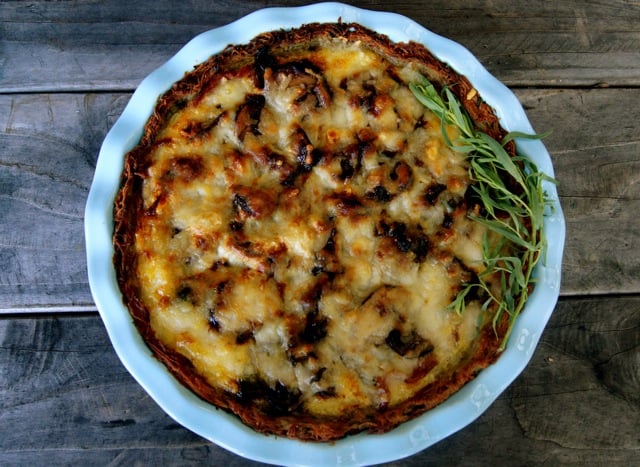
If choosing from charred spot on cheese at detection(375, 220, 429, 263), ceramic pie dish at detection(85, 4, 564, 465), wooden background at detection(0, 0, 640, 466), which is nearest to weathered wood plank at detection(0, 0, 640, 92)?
wooden background at detection(0, 0, 640, 466)

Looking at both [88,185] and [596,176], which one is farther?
[596,176]

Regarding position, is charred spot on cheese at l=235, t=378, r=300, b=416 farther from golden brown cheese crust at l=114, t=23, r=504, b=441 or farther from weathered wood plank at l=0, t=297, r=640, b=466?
weathered wood plank at l=0, t=297, r=640, b=466

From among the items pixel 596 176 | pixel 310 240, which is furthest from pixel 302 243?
pixel 596 176

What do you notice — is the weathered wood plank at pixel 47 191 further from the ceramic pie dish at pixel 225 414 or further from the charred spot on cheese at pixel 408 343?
the charred spot on cheese at pixel 408 343

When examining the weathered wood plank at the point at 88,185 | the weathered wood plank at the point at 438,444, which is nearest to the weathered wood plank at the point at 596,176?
the weathered wood plank at the point at 88,185

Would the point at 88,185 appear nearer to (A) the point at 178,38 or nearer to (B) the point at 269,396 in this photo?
(A) the point at 178,38

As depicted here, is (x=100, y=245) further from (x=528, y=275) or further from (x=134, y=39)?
(x=528, y=275)
